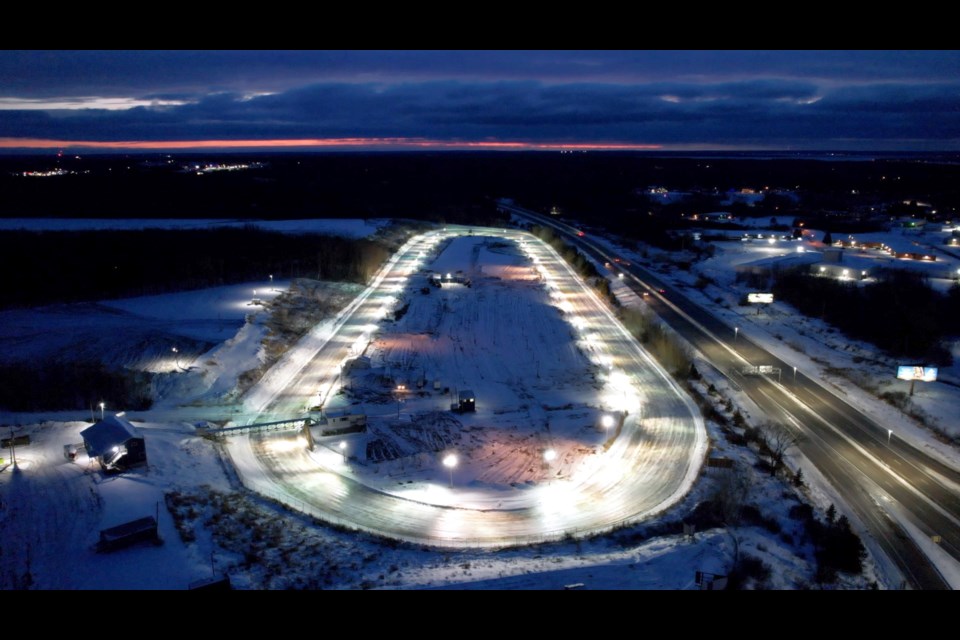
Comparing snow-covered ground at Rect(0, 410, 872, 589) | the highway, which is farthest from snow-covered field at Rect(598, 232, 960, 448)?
snow-covered ground at Rect(0, 410, 872, 589)

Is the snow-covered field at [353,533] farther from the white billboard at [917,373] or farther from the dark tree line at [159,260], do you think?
the dark tree line at [159,260]

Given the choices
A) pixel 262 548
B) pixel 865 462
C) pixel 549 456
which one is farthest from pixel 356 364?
pixel 865 462

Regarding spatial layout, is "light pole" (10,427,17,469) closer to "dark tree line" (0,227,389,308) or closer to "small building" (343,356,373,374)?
"small building" (343,356,373,374)

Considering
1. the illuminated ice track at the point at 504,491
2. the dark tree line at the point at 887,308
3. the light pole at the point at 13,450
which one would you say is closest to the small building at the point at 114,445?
the light pole at the point at 13,450

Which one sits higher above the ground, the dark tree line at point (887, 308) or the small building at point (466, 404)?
the dark tree line at point (887, 308)

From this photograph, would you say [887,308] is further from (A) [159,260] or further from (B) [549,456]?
(A) [159,260]

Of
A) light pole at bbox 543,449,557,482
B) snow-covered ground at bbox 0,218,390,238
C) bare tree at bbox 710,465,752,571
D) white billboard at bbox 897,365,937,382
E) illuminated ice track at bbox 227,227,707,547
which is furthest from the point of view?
snow-covered ground at bbox 0,218,390,238
